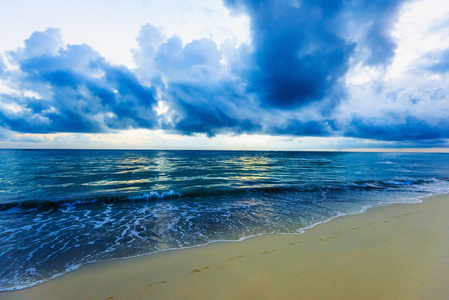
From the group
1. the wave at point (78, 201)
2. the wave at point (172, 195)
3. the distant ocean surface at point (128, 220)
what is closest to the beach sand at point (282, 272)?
the distant ocean surface at point (128, 220)

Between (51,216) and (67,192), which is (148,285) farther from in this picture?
(67,192)

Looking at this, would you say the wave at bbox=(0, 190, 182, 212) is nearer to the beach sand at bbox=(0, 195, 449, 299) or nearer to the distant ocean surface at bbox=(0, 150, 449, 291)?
the distant ocean surface at bbox=(0, 150, 449, 291)

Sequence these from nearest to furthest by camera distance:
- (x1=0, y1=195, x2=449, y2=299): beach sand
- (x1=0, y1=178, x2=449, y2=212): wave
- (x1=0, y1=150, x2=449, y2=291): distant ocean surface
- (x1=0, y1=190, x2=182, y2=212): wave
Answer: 1. (x1=0, y1=195, x2=449, y2=299): beach sand
2. (x1=0, y1=150, x2=449, y2=291): distant ocean surface
3. (x1=0, y1=190, x2=182, y2=212): wave
4. (x1=0, y1=178, x2=449, y2=212): wave

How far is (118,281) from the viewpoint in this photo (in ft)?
15.7

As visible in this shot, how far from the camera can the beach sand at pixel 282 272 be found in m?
4.05

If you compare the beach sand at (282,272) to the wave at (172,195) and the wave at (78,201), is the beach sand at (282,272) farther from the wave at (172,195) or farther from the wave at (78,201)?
the wave at (78,201)

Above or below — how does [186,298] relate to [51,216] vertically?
above

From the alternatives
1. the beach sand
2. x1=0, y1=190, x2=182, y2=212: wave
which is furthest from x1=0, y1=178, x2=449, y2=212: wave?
the beach sand

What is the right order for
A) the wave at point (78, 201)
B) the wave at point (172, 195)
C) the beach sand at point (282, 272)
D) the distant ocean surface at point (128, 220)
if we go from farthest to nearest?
the wave at point (172, 195), the wave at point (78, 201), the distant ocean surface at point (128, 220), the beach sand at point (282, 272)

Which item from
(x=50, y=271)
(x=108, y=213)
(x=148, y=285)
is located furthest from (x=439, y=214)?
(x=108, y=213)

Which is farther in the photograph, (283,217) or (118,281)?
(283,217)

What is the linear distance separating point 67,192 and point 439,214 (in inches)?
1016

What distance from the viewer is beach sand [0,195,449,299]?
4.05 meters

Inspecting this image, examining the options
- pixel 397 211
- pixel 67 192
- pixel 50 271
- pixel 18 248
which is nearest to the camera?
pixel 50 271
